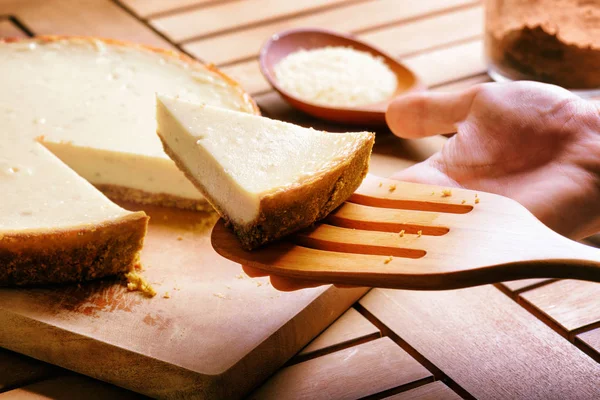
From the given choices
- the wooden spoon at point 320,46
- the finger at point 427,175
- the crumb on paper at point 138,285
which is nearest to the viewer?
the crumb on paper at point 138,285

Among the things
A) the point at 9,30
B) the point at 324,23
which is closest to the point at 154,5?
the point at 9,30

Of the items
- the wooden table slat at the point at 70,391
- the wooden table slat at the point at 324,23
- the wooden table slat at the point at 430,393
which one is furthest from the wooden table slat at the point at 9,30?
the wooden table slat at the point at 430,393

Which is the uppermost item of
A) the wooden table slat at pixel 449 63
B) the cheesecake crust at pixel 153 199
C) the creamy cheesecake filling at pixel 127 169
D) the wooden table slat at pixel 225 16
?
the wooden table slat at pixel 225 16

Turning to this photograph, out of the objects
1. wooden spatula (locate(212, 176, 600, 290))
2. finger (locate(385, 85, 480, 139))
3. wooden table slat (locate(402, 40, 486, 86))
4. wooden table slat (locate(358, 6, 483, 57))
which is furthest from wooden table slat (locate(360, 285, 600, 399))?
wooden table slat (locate(358, 6, 483, 57))

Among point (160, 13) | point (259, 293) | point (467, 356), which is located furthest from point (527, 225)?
point (160, 13)

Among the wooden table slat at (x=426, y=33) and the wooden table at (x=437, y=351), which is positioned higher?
the wooden table slat at (x=426, y=33)

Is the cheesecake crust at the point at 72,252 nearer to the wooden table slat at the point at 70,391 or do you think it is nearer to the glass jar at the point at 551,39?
the wooden table slat at the point at 70,391

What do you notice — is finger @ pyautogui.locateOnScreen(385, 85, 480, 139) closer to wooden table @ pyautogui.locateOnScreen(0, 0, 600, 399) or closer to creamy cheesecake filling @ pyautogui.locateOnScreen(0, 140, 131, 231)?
wooden table @ pyautogui.locateOnScreen(0, 0, 600, 399)

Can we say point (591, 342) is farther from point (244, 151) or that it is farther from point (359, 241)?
point (244, 151)
